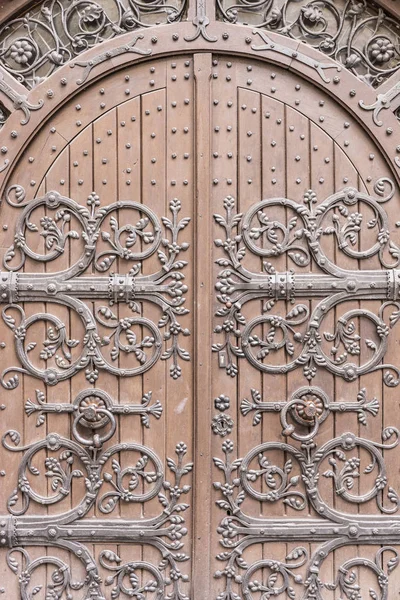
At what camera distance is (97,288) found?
2.00 m

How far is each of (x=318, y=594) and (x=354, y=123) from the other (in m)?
1.51

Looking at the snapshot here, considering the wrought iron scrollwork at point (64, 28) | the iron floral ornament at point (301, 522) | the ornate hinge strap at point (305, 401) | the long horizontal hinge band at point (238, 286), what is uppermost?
the wrought iron scrollwork at point (64, 28)

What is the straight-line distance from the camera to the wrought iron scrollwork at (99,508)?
1.98 metres

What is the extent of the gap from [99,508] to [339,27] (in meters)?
1.73

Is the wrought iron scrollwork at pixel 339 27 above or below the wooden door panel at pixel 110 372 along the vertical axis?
above

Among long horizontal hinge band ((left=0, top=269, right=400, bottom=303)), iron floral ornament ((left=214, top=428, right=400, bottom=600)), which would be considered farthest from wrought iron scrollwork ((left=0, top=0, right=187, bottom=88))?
iron floral ornament ((left=214, top=428, right=400, bottom=600))

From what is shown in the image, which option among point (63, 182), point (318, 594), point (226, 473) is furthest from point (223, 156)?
point (318, 594)

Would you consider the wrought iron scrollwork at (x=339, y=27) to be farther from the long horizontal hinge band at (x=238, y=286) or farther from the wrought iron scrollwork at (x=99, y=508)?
the wrought iron scrollwork at (x=99, y=508)

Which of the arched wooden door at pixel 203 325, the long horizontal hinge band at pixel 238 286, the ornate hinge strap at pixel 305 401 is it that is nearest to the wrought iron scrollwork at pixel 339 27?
the arched wooden door at pixel 203 325

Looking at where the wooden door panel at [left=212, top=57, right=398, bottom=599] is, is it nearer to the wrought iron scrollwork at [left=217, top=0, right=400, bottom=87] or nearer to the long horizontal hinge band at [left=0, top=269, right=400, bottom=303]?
the long horizontal hinge band at [left=0, top=269, right=400, bottom=303]

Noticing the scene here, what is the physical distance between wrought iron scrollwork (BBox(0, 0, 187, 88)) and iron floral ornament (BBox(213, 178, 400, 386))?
2.17 ft

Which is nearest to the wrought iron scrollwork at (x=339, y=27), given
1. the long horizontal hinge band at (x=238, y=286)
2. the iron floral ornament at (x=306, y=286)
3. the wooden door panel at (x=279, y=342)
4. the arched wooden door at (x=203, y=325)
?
the arched wooden door at (x=203, y=325)

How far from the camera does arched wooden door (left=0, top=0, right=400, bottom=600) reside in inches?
78.2

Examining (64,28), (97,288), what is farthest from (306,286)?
(64,28)
